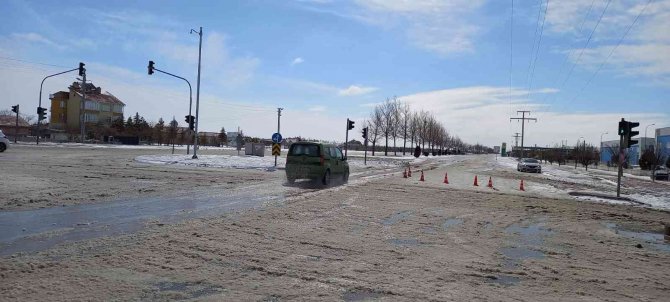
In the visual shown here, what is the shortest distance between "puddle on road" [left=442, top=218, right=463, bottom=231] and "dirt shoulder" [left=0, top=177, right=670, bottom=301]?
5cm

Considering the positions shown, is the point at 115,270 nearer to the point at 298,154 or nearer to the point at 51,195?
the point at 51,195

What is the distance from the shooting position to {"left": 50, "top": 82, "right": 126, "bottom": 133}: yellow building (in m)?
96.9

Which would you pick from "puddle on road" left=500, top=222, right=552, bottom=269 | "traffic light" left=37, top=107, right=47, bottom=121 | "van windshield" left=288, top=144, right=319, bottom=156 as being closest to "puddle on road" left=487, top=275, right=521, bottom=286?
"puddle on road" left=500, top=222, right=552, bottom=269

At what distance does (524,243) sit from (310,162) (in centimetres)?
1213

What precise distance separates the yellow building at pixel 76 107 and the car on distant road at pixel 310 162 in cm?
8580

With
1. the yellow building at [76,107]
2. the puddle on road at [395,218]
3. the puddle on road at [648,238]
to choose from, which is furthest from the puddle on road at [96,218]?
the yellow building at [76,107]

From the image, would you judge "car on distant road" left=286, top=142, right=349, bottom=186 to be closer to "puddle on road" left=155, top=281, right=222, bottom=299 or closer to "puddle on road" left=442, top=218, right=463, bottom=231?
"puddle on road" left=442, top=218, right=463, bottom=231

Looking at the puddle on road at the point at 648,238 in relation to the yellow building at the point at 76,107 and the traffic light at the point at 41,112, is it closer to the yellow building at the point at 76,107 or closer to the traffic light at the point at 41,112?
the traffic light at the point at 41,112

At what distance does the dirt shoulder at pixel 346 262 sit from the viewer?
5141 mm

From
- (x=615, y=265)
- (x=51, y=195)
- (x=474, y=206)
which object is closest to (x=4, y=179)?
(x=51, y=195)

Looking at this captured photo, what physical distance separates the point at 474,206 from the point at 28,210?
1074cm

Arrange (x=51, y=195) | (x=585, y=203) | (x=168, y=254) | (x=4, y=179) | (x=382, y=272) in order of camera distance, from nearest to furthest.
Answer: (x=382, y=272) < (x=168, y=254) < (x=51, y=195) < (x=4, y=179) < (x=585, y=203)

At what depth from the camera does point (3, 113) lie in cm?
13025

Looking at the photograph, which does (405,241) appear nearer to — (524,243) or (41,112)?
(524,243)
